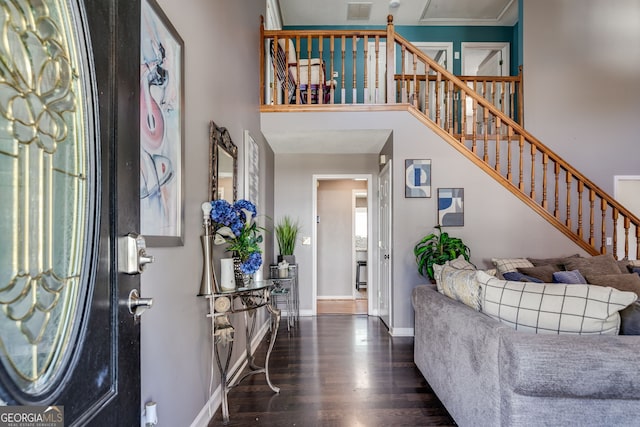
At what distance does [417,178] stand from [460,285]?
7.18 ft

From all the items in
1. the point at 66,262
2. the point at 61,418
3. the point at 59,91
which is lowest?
the point at 61,418

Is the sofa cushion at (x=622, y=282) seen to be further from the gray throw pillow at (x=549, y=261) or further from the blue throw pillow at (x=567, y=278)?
the gray throw pillow at (x=549, y=261)

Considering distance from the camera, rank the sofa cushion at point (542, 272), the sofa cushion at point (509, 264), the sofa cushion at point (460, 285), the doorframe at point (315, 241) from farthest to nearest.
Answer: the doorframe at point (315, 241) → the sofa cushion at point (509, 264) → the sofa cushion at point (542, 272) → the sofa cushion at point (460, 285)

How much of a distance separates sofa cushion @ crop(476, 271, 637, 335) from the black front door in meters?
1.63

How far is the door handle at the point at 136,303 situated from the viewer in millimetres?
804

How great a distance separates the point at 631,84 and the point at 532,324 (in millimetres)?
5416

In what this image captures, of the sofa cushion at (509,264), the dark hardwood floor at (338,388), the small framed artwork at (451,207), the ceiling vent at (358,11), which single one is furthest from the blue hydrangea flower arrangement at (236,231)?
the ceiling vent at (358,11)

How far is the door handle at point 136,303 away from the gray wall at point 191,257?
0.71 metres

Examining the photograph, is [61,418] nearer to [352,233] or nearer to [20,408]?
[20,408]

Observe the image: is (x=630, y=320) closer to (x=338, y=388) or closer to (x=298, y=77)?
(x=338, y=388)

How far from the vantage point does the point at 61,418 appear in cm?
57

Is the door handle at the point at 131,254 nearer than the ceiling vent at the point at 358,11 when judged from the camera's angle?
Yes

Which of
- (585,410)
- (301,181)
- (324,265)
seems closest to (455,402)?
→ (585,410)

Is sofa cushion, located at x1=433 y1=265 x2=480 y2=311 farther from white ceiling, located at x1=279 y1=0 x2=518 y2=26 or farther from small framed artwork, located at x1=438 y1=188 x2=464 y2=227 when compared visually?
white ceiling, located at x1=279 y1=0 x2=518 y2=26
